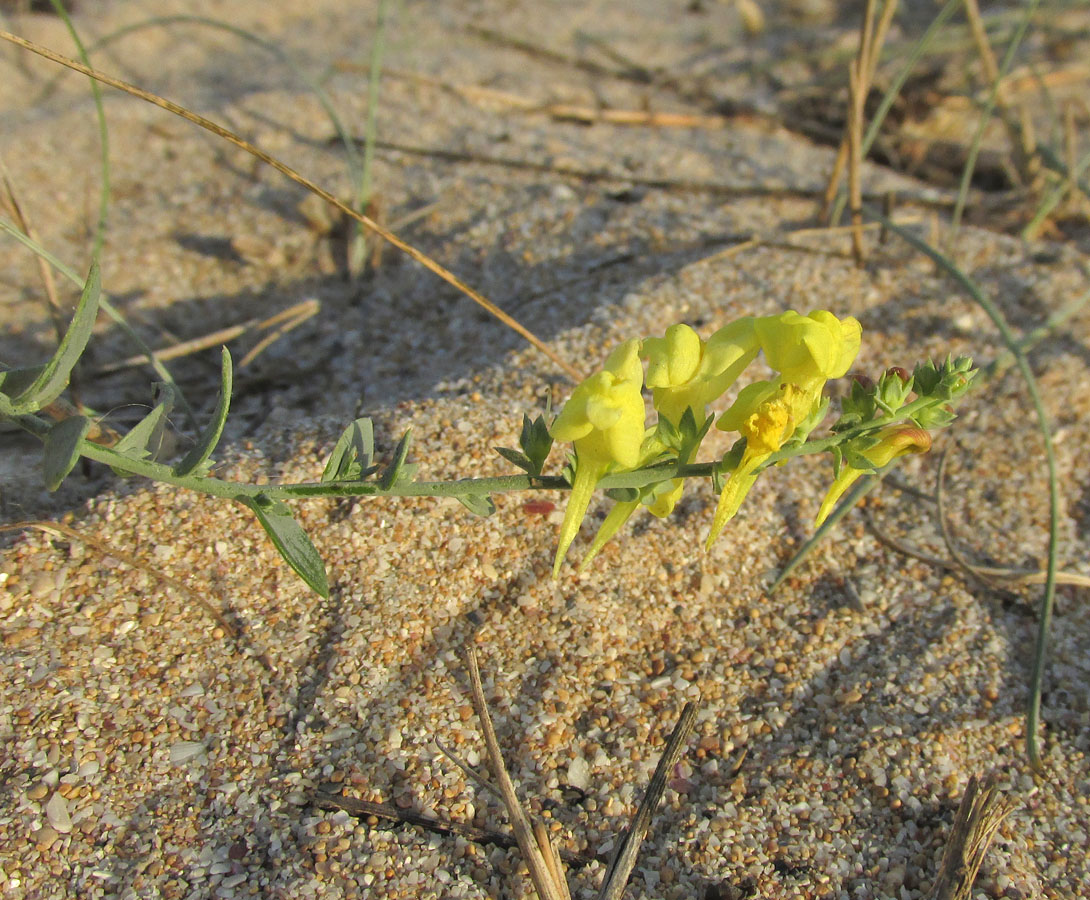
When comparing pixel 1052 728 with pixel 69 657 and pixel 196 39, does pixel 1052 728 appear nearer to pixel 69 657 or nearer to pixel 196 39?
pixel 69 657

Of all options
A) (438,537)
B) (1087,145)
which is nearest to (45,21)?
(438,537)

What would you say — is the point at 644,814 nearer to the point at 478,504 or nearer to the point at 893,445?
the point at 478,504

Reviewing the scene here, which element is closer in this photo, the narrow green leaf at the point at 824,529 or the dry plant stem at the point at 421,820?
the dry plant stem at the point at 421,820

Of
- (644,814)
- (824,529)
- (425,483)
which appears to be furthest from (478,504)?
(824,529)

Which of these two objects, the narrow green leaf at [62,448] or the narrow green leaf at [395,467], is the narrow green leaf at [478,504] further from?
the narrow green leaf at [62,448]

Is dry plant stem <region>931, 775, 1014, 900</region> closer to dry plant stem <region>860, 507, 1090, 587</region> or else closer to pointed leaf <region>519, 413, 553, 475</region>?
dry plant stem <region>860, 507, 1090, 587</region>

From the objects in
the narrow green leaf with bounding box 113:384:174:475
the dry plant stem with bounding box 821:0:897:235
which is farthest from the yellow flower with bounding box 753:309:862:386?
the dry plant stem with bounding box 821:0:897:235

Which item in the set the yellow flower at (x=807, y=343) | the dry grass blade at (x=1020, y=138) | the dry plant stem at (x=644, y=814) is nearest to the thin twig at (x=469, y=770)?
the dry plant stem at (x=644, y=814)

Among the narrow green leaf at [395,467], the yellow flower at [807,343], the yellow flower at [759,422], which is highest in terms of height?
the yellow flower at [807,343]
